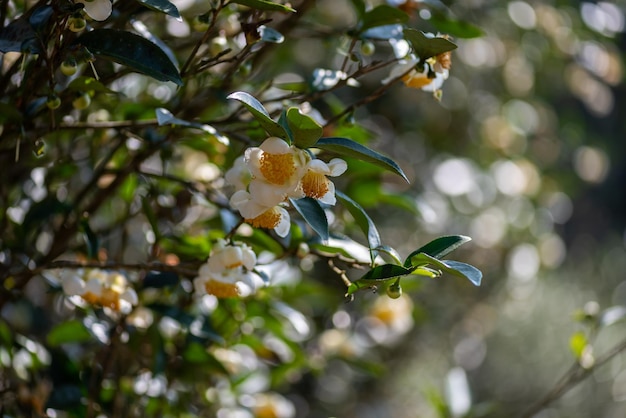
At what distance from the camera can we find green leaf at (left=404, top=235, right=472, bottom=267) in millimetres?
659

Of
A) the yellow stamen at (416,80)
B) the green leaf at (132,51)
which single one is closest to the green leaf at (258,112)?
the green leaf at (132,51)

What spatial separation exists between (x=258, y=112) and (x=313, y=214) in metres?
0.12

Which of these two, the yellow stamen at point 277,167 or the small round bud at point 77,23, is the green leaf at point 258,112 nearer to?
the yellow stamen at point 277,167

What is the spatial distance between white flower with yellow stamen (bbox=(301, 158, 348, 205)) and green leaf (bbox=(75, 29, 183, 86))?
14 cm

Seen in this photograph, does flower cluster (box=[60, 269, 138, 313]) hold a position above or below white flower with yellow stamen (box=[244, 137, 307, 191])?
below

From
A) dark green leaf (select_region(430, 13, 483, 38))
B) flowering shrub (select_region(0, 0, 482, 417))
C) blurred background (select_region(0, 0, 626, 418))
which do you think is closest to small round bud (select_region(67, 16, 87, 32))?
flowering shrub (select_region(0, 0, 482, 417))

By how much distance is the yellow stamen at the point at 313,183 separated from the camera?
659 millimetres

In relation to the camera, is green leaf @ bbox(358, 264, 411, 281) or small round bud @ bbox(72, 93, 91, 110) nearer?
green leaf @ bbox(358, 264, 411, 281)

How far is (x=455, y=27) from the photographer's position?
0.97m

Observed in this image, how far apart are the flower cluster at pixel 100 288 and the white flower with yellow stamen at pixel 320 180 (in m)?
0.30

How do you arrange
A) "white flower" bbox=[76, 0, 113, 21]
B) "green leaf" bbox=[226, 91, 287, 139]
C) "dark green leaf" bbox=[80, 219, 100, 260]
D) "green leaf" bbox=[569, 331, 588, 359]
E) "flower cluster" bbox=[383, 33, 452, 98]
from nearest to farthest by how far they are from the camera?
"green leaf" bbox=[226, 91, 287, 139] → "white flower" bbox=[76, 0, 113, 21] → "flower cluster" bbox=[383, 33, 452, 98] → "dark green leaf" bbox=[80, 219, 100, 260] → "green leaf" bbox=[569, 331, 588, 359]

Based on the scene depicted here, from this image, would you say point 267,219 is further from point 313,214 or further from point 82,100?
point 82,100

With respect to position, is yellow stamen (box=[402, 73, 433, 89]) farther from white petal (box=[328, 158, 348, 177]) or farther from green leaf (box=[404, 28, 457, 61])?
white petal (box=[328, 158, 348, 177])

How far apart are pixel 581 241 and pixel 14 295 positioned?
3197 millimetres
